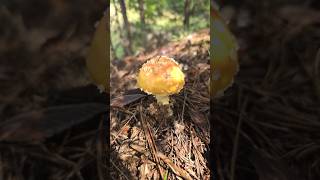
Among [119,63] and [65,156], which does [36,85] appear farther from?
[119,63]

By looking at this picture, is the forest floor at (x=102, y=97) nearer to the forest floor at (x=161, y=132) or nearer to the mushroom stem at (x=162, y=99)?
the forest floor at (x=161, y=132)

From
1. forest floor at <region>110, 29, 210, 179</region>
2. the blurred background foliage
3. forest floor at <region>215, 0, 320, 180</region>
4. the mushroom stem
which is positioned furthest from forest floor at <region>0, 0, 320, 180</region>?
the blurred background foliage

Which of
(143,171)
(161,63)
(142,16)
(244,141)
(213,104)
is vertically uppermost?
(142,16)

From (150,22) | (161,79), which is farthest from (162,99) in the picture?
(150,22)

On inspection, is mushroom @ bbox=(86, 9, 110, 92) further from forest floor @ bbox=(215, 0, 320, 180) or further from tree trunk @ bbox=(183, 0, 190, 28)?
tree trunk @ bbox=(183, 0, 190, 28)

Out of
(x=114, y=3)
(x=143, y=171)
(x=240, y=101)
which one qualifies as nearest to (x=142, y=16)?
(x=114, y=3)

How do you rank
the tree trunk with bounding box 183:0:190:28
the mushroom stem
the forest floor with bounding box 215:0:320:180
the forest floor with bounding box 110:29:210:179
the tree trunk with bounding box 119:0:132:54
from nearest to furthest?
1. the forest floor with bounding box 215:0:320:180
2. the forest floor with bounding box 110:29:210:179
3. the mushroom stem
4. the tree trunk with bounding box 119:0:132:54
5. the tree trunk with bounding box 183:0:190:28

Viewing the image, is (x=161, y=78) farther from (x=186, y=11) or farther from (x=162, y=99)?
(x=186, y=11)

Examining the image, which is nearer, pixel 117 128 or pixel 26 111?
pixel 26 111

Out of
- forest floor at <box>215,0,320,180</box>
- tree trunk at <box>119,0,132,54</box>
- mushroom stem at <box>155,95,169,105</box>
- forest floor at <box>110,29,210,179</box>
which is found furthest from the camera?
tree trunk at <box>119,0,132,54</box>
